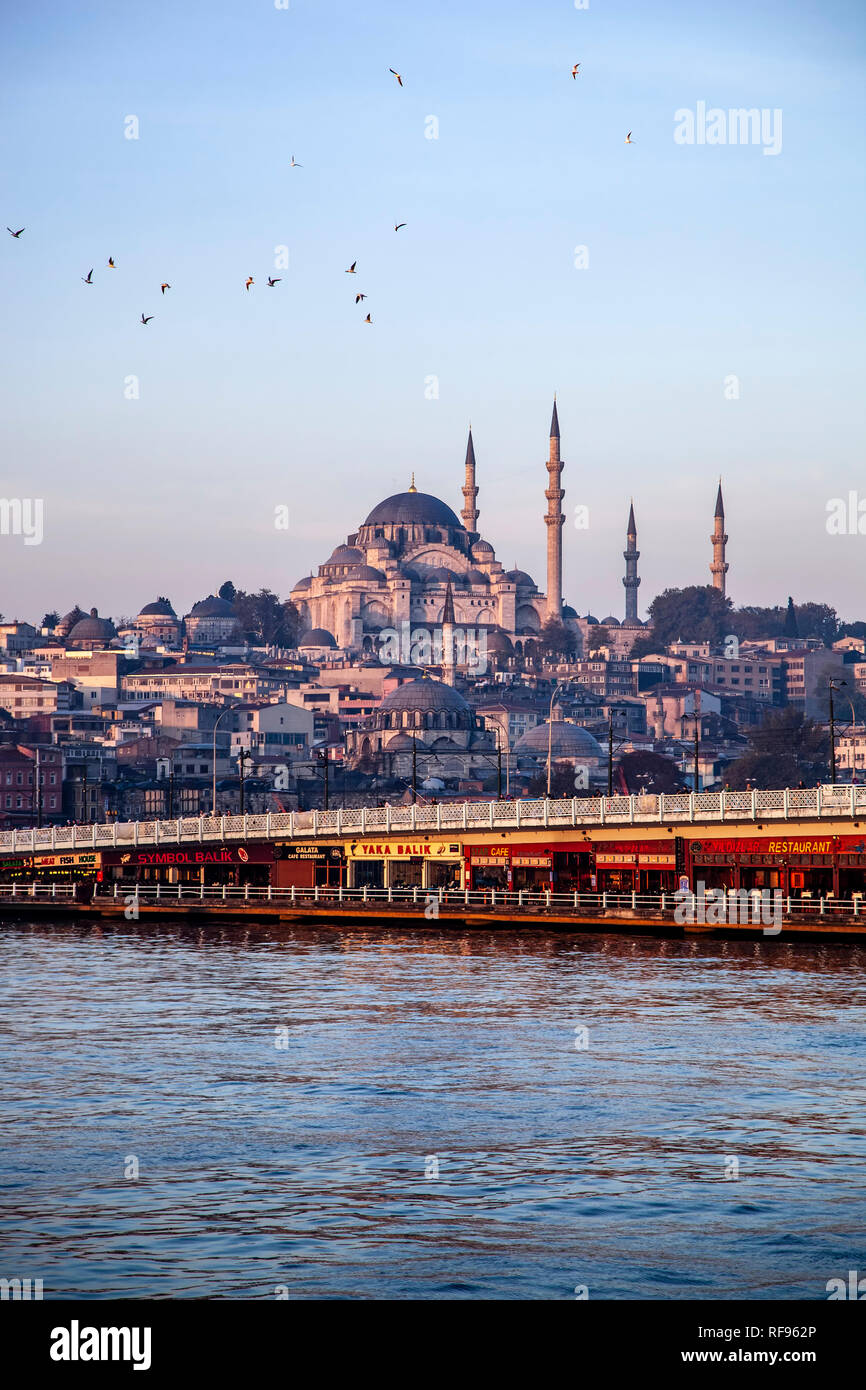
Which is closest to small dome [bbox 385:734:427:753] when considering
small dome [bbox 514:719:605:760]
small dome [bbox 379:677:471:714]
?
small dome [bbox 379:677:471:714]

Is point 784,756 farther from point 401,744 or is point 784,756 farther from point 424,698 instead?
point 424,698

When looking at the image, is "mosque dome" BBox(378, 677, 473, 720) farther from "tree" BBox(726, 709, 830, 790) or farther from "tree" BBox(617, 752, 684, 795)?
"tree" BBox(726, 709, 830, 790)

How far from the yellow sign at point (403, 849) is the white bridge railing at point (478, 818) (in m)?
0.46

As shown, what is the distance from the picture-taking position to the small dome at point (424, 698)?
180 meters

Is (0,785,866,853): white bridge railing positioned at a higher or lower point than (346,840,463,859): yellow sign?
higher

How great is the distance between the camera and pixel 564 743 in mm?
167750

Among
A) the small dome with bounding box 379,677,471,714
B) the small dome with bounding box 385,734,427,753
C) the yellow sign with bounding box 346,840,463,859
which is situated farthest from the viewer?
the small dome with bounding box 379,677,471,714

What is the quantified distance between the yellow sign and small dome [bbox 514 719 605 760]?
96612mm

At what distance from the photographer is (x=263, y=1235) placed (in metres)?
20.4

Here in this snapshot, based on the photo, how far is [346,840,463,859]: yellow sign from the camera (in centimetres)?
6506

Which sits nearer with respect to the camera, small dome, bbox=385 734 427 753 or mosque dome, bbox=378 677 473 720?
small dome, bbox=385 734 427 753
